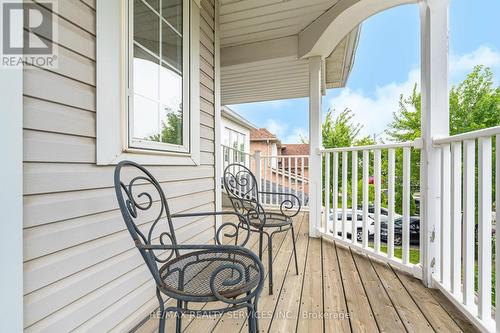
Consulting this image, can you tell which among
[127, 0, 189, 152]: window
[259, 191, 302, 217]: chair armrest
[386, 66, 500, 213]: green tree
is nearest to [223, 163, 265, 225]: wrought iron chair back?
[259, 191, 302, 217]: chair armrest

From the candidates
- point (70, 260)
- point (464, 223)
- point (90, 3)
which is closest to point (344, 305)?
point (464, 223)

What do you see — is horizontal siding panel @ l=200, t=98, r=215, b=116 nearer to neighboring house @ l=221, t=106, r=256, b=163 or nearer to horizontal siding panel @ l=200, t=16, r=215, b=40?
horizontal siding panel @ l=200, t=16, r=215, b=40

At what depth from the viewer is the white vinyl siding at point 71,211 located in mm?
933

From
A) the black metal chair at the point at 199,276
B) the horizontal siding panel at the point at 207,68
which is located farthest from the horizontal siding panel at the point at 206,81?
the black metal chair at the point at 199,276

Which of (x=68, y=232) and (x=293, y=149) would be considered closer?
(x=68, y=232)

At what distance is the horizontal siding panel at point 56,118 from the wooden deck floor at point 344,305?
1135mm

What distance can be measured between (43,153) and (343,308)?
5.85 ft

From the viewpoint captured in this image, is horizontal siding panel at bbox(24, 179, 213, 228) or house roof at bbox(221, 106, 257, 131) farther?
house roof at bbox(221, 106, 257, 131)

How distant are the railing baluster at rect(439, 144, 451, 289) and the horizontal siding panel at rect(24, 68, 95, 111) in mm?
2161

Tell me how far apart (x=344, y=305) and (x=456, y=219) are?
90 cm

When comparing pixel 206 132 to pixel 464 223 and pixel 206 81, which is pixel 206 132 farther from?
pixel 464 223

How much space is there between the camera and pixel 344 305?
164cm

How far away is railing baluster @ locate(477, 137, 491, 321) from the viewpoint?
4.35 ft

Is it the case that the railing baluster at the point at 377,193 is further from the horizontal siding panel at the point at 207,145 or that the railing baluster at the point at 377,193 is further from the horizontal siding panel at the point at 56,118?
the horizontal siding panel at the point at 56,118
